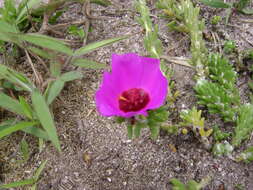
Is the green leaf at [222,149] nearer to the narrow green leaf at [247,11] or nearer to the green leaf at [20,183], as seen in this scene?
the green leaf at [20,183]

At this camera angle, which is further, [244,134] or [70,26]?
[70,26]

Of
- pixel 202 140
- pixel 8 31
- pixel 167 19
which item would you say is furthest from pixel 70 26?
pixel 202 140

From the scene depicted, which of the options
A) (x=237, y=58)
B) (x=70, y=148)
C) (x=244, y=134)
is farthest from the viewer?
(x=237, y=58)

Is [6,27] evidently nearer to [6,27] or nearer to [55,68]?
[6,27]

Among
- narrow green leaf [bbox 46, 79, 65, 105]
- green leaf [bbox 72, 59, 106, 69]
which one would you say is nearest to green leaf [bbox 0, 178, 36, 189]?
narrow green leaf [bbox 46, 79, 65, 105]

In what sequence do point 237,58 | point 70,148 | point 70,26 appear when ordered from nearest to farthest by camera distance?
point 70,148 < point 237,58 < point 70,26

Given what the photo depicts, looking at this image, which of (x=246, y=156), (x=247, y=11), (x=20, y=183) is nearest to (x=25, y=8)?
(x=20, y=183)

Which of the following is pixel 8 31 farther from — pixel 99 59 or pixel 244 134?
pixel 244 134
